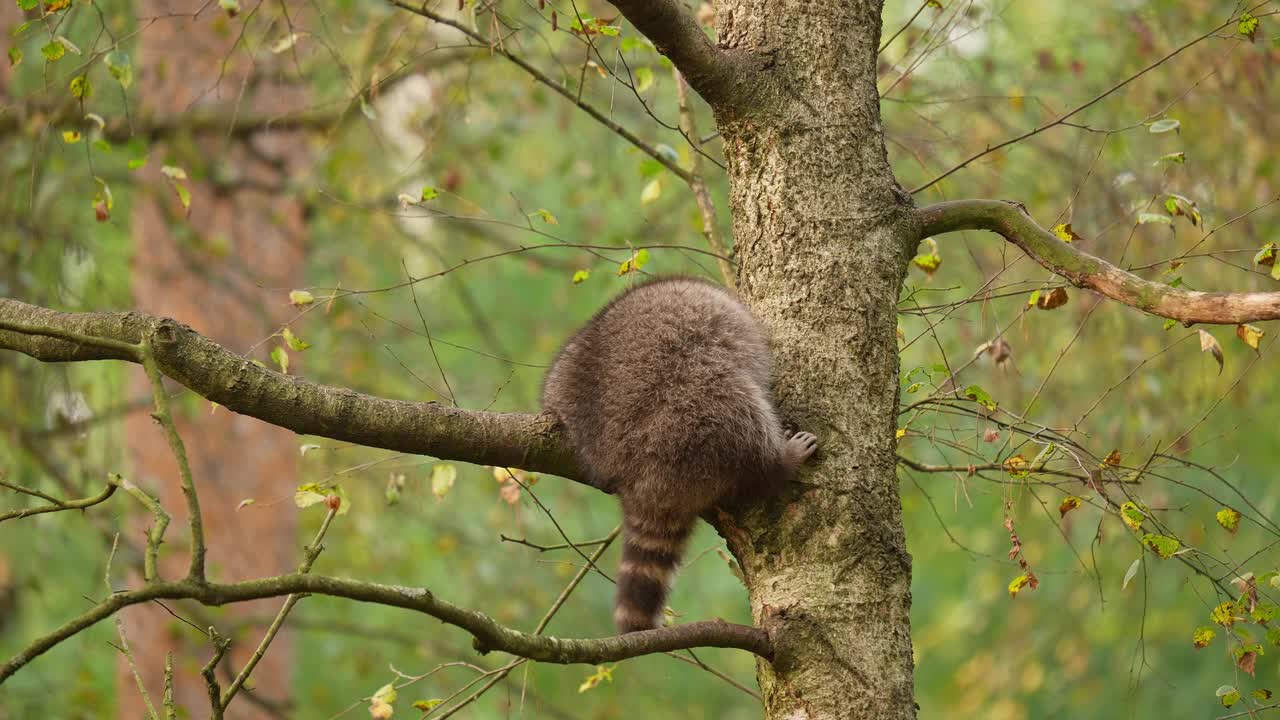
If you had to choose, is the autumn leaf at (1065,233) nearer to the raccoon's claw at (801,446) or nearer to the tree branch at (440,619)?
the raccoon's claw at (801,446)

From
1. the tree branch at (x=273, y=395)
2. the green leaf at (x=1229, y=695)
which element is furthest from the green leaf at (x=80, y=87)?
the green leaf at (x=1229, y=695)

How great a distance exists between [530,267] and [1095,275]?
530cm

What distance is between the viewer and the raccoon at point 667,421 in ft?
9.11

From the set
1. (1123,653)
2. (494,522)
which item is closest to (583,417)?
(494,522)

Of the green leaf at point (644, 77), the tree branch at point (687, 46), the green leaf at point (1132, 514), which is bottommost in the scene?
the green leaf at point (1132, 514)

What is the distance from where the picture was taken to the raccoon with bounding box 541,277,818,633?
2.78 m

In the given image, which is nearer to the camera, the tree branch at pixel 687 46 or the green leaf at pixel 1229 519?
the tree branch at pixel 687 46

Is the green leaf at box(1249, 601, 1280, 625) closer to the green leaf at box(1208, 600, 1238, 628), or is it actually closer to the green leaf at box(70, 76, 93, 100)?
the green leaf at box(1208, 600, 1238, 628)

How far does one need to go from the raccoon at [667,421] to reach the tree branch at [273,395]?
0.31 m

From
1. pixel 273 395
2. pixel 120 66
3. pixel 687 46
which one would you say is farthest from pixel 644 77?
pixel 273 395

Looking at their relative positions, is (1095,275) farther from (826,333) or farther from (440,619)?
(440,619)

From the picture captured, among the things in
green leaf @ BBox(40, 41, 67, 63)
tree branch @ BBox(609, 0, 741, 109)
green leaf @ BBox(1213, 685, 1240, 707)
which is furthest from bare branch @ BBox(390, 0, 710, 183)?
green leaf @ BBox(1213, 685, 1240, 707)

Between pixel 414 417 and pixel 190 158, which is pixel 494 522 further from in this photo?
pixel 414 417

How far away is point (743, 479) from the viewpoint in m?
2.75
